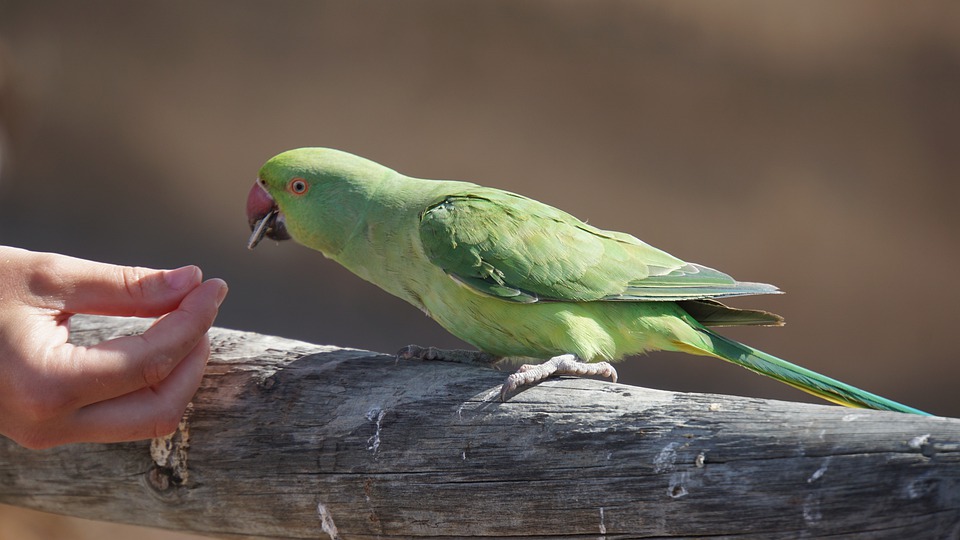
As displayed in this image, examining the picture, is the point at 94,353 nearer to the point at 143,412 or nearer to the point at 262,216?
the point at 143,412

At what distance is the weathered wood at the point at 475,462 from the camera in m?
1.46

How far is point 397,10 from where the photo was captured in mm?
6426

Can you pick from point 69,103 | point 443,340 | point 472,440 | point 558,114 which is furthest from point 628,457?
point 69,103

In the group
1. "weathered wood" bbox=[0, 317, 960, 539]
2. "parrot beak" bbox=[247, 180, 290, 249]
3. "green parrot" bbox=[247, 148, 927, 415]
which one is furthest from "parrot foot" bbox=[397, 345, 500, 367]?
"parrot beak" bbox=[247, 180, 290, 249]

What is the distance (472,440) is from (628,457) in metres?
0.38

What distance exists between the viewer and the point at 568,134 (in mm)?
6102

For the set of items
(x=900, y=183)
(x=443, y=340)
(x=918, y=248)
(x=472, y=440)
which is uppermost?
(x=900, y=183)

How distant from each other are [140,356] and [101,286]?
0.25 metres

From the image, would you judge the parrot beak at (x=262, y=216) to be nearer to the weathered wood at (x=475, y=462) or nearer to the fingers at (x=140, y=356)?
the weathered wood at (x=475, y=462)

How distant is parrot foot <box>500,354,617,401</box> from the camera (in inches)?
77.8

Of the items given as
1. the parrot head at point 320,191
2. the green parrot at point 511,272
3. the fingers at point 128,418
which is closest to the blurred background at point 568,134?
the parrot head at point 320,191

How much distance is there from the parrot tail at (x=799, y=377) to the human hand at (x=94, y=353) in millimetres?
1481

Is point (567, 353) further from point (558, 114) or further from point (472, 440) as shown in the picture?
point (558, 114)

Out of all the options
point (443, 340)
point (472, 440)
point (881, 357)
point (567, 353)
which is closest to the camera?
point (472, 440)
